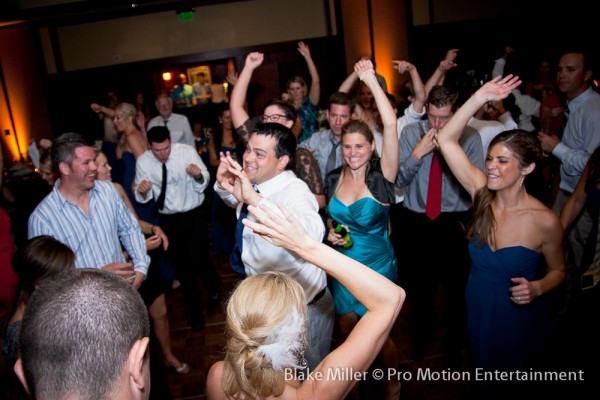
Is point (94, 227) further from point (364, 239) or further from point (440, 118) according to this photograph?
point (440, 118)

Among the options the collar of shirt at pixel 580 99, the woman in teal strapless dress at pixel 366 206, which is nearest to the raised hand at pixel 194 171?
the woman in teal strapless dress at pixel 366 206

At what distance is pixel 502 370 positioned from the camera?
6.62ft

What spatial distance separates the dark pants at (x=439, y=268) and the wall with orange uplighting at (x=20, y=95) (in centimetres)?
713

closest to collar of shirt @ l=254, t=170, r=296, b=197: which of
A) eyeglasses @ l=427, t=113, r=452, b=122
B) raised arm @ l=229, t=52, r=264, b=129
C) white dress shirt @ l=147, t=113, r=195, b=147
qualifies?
raised arm @ l=229, t=52, r=264, b=129

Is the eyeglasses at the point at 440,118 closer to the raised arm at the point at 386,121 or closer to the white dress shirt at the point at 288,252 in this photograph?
the raised arm at the point at 386,121

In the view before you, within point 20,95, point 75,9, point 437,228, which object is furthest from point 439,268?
point 20,95

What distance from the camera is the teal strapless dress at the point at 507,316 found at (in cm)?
196

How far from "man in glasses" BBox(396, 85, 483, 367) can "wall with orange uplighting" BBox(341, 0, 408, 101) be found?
5.35 metres

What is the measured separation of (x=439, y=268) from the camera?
2742mm

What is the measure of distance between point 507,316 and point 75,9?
298 inches

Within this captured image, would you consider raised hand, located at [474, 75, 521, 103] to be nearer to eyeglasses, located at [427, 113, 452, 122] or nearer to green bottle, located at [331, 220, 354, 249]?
eyeglasses, located at [427, 113, 452, 122]

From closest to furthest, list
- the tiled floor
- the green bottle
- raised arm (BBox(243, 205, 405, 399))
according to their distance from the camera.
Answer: raised arm (BBox(243, 205, 405, 399)), the green bottle, the tiled floor

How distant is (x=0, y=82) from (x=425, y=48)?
7.14m

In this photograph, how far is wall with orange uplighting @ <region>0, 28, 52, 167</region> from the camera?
7.23 meters
